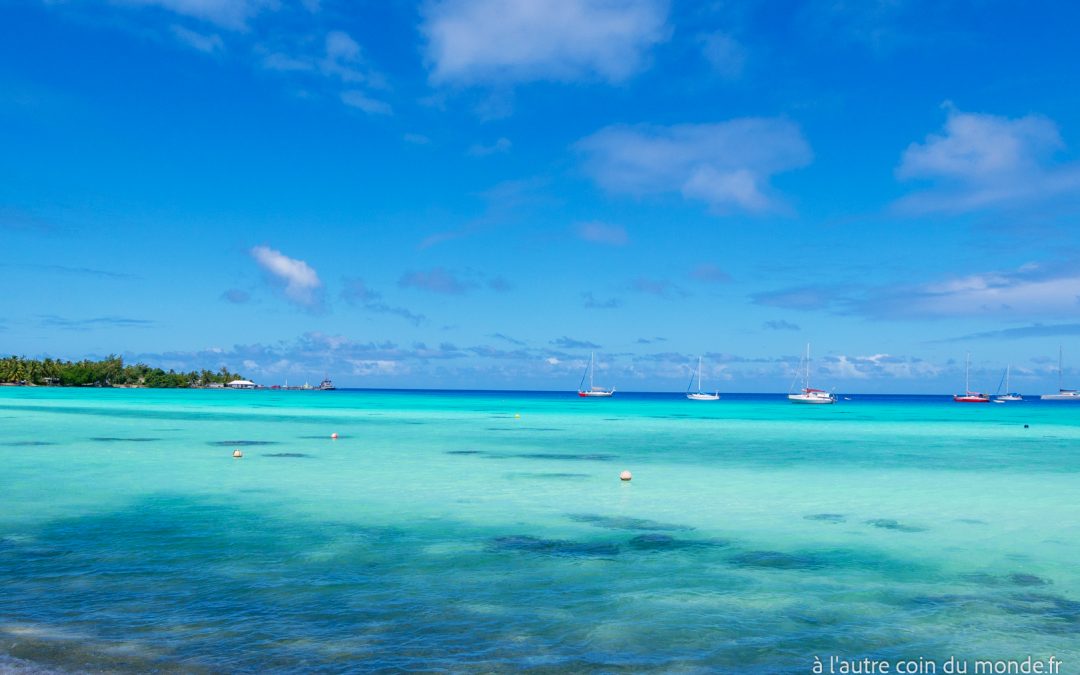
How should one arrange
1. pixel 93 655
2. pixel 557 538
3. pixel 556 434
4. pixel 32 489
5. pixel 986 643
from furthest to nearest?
pixel 556 434
pixel 32 489
pixel 557 538
pixel 986 643
pixel 93 655

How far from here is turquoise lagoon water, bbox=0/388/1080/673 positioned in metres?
8.40

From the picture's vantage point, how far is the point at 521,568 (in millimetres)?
11898

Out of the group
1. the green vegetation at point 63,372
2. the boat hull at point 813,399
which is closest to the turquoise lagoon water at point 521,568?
the boat hull at point 813,399

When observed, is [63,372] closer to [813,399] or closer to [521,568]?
[813,399]

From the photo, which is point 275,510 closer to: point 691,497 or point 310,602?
point 310,602

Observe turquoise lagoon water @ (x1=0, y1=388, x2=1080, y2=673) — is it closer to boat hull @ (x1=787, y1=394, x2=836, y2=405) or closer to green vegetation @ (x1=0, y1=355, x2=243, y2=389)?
boat hull @ (x1=787, y1=394, x2=836, y2=405)

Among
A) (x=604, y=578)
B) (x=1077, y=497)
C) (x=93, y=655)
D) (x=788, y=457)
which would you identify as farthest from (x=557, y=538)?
(x=788, y=457)

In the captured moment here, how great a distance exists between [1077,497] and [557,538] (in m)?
15.6

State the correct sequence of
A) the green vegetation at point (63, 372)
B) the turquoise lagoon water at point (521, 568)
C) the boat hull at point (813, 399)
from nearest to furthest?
the turquoise lagoon water at point (521, 568)
the boat hull at point (813, 399)
the green vegetation at point (63, 372)

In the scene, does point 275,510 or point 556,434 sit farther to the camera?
point 556,434

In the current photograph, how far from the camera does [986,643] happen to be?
8.81 m

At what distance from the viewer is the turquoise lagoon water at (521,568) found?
8.40 meters

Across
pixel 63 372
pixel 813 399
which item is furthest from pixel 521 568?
pixel 63 372

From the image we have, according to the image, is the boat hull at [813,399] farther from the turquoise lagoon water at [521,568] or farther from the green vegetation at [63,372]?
the green vegetation at [63,372]
